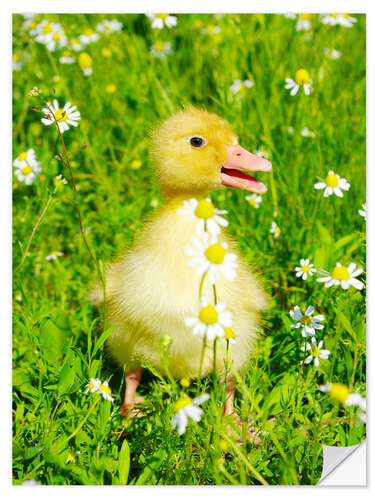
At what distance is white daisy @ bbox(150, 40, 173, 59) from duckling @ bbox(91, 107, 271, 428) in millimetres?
1175

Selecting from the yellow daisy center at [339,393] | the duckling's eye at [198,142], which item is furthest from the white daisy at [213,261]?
the duckling's eye at [198,142]

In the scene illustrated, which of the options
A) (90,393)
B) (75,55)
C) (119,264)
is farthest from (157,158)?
(75,55)

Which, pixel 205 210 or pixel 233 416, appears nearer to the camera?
pixel 205 210

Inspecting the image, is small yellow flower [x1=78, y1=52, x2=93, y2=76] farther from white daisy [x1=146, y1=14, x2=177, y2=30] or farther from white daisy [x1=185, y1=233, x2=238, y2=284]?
white daisy [x1=185, y1=233, x2=238, y2=284]

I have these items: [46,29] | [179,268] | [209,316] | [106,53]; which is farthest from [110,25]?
[209,316]

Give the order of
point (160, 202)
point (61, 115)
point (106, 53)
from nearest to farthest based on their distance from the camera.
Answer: point (61, 115), point (160, 202), point (106, 53)

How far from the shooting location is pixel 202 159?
1797 millimetres

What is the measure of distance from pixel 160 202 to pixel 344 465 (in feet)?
5.03

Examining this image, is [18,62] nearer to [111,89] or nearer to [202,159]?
[111,89]

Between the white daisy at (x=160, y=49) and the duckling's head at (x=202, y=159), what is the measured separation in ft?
4.20

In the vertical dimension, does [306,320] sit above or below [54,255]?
below

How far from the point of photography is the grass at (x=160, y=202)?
1.72 metres

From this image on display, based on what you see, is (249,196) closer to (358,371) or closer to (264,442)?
(358,371)

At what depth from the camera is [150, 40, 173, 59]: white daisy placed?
2959 mm
